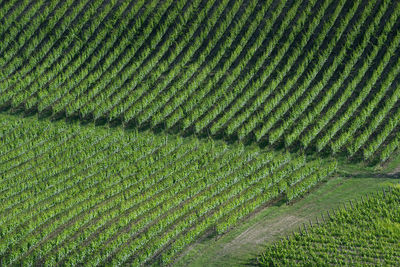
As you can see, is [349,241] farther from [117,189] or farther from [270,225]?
[117,189]

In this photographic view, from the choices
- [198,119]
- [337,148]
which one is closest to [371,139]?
[337,148]

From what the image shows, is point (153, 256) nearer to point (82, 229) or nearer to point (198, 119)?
point (82, 229)

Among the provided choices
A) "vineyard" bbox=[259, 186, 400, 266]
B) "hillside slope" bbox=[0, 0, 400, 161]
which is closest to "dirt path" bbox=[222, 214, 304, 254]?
"vineyard" bbox=[259, 186, 400, 266]

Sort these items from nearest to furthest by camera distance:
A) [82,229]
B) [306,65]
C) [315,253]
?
1. [315,253]
2. [82,229]
3. [306,65]

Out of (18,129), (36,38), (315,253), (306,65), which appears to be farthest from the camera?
(36,38)

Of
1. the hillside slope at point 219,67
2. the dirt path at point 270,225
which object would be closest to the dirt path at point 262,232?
the dirt path at point 270,225

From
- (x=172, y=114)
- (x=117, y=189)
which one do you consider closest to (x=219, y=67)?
(x=172, y=114)

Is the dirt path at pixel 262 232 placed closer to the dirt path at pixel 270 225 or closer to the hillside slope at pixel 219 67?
the dirt path at pixel 270 225
